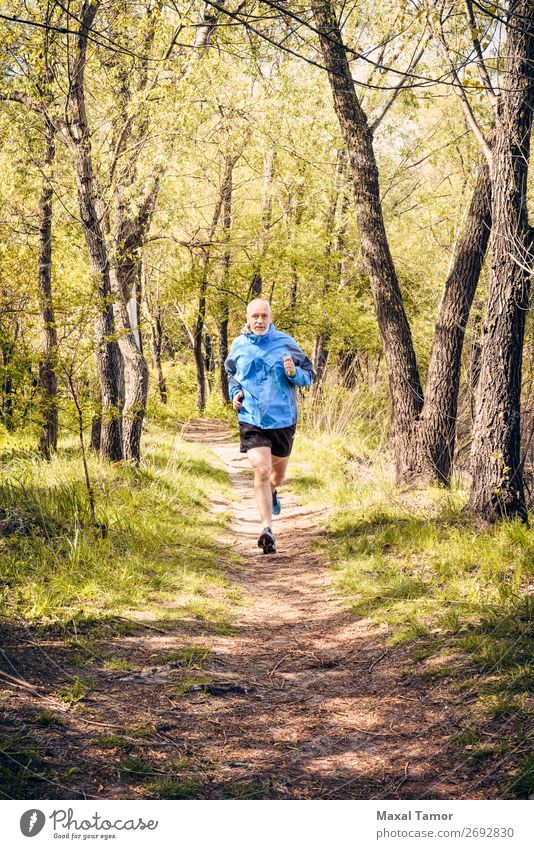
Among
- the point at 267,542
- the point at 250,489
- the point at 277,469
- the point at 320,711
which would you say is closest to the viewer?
the point at 320,711

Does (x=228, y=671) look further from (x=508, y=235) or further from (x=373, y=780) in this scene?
(x=508, y=235)

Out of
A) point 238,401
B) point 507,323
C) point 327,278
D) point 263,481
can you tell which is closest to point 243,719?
point 263,481

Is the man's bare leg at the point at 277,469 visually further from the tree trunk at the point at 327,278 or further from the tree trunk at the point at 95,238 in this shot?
the tree trunk at the point at 327,278

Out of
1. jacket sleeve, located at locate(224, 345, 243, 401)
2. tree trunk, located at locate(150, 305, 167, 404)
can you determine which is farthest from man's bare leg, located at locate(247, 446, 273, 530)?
tree trunk, located at locate(150, 305, 167, 404)

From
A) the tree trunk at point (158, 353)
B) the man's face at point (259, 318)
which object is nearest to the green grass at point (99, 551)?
the man's face at point (259, 318)

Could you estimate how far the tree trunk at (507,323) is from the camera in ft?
19.4

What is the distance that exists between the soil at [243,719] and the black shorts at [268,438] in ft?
5.99

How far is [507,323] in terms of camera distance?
5.95 meters

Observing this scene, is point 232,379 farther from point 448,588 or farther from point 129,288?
point 129,288

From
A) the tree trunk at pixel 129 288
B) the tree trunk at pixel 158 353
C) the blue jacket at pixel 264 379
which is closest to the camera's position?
the blue jacket at pixel 264 379

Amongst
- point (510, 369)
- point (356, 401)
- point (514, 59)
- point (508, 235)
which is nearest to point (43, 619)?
point (510, 369)

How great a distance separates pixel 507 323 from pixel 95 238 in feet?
16.7

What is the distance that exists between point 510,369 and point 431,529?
151cm
